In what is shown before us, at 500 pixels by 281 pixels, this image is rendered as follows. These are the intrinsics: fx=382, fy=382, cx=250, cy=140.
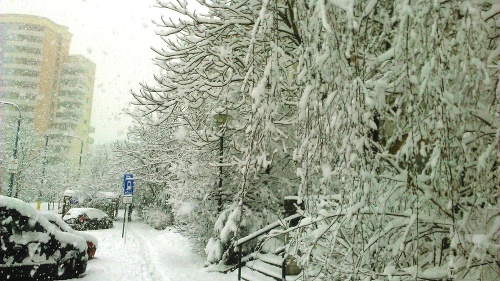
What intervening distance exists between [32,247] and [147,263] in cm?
443

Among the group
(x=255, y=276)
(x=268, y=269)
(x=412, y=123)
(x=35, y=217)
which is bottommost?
(x=255, y=276)

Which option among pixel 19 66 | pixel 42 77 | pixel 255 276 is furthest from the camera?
pixel 42 77

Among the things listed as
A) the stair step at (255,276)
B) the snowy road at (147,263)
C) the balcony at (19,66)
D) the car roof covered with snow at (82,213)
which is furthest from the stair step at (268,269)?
the balcony at (19,66)

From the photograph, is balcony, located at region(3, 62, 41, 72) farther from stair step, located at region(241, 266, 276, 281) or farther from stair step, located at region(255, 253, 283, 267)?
stair step, located at region(255, 253, 283, 267)

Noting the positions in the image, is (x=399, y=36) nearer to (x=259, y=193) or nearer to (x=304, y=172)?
(x=304, y=172)

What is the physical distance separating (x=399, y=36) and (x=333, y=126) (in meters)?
0.81

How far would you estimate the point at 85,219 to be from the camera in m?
23.2

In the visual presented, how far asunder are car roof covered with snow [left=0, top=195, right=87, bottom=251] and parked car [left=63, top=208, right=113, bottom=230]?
14.0 m

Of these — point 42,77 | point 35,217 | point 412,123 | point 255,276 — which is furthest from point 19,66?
point 412,123

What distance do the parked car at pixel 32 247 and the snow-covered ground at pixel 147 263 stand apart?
75 cm

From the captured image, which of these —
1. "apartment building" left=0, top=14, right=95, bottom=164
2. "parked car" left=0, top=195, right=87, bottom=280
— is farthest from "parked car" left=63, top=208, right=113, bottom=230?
"apartment building" left=0, top=14, right=95, bottom=164

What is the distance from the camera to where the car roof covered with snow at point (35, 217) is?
9.01m

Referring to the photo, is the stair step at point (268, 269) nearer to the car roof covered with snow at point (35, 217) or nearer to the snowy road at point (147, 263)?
the snowy road at point (147, 263)

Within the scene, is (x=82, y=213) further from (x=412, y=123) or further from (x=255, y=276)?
(x=412, y=123)
